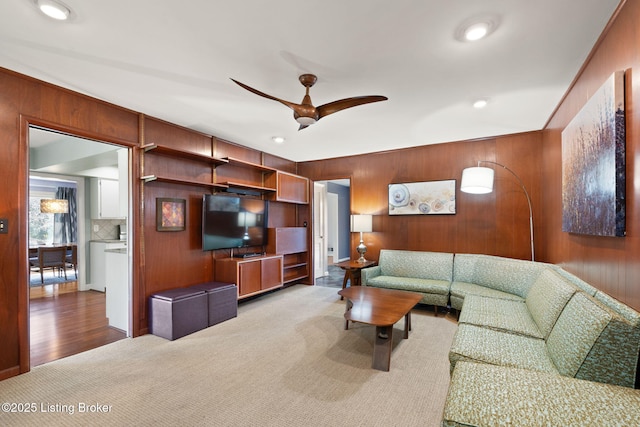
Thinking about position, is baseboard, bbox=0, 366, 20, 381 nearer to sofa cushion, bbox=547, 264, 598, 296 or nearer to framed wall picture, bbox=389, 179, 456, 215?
sofa cushion, bbox=547, 264, 598, 296

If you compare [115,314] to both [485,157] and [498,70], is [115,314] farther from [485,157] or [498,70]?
[485,157]

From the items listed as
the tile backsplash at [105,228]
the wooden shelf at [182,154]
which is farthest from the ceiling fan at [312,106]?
the tile backsplash at [105,228]

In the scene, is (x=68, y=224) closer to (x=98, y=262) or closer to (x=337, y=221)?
(x=98, y=262)

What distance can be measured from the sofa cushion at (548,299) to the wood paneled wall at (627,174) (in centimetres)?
20

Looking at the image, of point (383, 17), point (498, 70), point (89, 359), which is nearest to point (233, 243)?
point (89, 359)

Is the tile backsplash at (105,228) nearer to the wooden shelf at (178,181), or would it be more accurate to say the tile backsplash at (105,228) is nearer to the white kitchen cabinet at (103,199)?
the white kitchen cabinet at (103,199)

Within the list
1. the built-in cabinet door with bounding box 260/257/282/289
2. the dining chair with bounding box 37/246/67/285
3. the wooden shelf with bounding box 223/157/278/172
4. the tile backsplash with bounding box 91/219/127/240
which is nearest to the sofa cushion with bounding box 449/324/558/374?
the built-in cabinet door with bounding box 260/257/282/289

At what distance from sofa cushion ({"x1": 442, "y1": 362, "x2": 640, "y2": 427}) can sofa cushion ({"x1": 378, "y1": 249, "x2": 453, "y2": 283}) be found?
2745 millimetres

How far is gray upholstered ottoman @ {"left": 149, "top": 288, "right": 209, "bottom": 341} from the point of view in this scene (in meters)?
3.15

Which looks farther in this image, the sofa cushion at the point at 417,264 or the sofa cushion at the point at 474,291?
the sofa cushion at the point at 417,264

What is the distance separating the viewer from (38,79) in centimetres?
255

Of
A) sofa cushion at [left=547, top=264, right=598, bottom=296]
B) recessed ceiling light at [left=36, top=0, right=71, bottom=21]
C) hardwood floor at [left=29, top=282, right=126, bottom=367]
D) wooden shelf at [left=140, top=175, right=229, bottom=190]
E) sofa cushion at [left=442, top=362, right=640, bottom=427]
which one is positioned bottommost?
hardwood floor at [left=29, top=282, right=126, bottom=367]

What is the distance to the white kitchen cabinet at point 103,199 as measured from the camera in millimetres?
5586

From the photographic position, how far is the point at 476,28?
1.87 m
